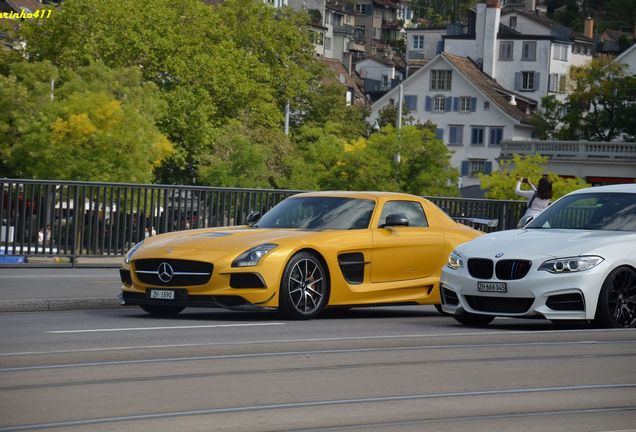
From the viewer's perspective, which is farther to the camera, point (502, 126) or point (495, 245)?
point (502, 126)

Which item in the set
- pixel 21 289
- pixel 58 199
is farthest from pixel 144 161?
pixel 21 289

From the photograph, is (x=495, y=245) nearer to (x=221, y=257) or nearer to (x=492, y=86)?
(x=221, y=257)

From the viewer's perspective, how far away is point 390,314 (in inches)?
700

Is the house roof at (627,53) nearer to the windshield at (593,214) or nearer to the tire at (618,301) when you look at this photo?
the windshield at (593,214)

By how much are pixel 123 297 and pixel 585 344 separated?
5.15 metres

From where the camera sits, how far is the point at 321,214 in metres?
16.9

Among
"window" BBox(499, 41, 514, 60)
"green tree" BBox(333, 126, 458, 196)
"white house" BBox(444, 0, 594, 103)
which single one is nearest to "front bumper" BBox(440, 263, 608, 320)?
"green tree" BBox(333, 126, 458, 196)

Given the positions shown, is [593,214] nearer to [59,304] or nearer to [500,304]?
[500,304]

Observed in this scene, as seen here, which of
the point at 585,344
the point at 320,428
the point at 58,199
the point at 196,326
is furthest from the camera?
the point at 58,199

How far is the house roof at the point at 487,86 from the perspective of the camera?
134750 millimetres

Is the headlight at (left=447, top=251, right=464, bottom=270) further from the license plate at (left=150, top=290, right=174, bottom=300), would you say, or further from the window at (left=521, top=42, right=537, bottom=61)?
the window at (left=521, top=42, right=537, bottom=61)

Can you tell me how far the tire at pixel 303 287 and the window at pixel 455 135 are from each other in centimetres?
12324

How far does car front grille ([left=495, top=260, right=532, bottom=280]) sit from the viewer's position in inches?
581

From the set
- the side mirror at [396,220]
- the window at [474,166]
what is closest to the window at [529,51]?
the window at [474,166]
